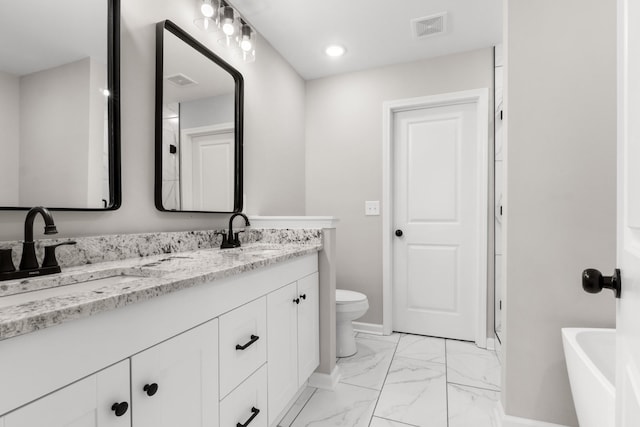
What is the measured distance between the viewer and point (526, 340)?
146 cm

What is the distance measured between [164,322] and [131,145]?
92 cm

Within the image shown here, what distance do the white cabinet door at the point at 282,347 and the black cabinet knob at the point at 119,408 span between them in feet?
2.19

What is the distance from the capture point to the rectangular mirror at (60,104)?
3.34 ft

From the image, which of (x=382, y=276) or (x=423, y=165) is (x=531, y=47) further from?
(x=382, y=276)

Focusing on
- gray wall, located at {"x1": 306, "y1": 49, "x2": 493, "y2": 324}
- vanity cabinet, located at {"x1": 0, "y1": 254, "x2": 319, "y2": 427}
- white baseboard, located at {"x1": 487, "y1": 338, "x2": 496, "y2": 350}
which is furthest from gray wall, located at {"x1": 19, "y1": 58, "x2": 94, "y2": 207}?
white baseboard, located at {"x1": 487, "y1": 338, "x2": 496, "y2": 350}

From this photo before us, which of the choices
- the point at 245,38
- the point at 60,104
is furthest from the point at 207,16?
the point at 60,104

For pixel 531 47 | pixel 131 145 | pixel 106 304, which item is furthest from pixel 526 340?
pixel 131 145

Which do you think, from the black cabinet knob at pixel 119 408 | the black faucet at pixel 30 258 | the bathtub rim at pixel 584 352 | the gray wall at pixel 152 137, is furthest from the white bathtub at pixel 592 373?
the gray wall at pixel 152 137

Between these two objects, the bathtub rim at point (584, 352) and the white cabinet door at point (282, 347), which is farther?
the white cabinet door at point (282, 347)

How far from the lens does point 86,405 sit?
0.65m

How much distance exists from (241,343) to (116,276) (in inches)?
19.5

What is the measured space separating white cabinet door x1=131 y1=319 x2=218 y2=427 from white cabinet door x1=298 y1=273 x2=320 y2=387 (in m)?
0.67

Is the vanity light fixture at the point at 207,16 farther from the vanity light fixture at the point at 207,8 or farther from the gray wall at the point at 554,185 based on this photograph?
the gray wall at the point at 554,185

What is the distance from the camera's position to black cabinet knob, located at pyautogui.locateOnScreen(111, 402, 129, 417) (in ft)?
2.31
